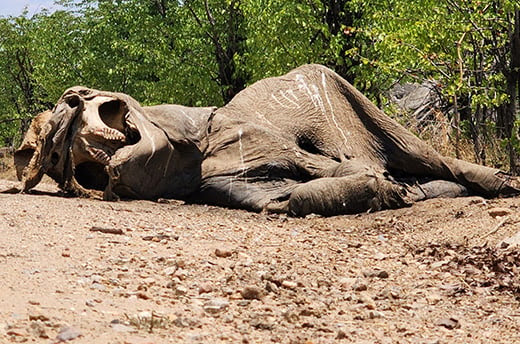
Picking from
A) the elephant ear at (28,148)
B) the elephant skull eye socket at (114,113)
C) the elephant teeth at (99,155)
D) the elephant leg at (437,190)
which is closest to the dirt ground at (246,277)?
the elephant teeth at (99,155)

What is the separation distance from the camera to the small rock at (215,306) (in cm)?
404

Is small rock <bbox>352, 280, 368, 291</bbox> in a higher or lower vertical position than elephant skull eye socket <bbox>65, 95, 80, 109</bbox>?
lower

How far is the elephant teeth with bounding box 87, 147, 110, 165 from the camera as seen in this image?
8.14 m

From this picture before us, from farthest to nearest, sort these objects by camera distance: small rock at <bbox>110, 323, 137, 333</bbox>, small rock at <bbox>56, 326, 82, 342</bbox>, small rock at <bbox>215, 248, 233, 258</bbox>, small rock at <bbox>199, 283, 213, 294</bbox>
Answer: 1. small rock at <bbox>215, 248, 233, 258</bbox>
2. small rock at <bbox>199, 283, 213, 294</bbox>
3. small rock at <bbox>110, 323, 137, 333</bbox>
4. small rock at <bbox>56, 326, 82, 342</bbox>

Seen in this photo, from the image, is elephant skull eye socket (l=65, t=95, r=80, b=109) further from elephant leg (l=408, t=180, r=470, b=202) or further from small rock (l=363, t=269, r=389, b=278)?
small rock (l=363, t=269, r=389, b=278)

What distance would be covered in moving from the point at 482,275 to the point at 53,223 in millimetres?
3324

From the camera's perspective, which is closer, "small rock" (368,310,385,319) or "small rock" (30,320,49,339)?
"small rock" (30,320,49,339)

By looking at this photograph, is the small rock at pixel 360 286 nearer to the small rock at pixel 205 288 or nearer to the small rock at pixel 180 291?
the small rock at pixel 205 288

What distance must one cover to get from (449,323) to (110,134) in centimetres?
504

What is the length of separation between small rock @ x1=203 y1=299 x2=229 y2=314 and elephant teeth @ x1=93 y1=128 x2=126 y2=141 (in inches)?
Answer: 167

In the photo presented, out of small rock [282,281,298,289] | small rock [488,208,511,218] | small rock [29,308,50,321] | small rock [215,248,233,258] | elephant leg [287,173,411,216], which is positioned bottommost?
elephant leg [287,173,411,216]

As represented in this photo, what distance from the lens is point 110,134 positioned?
8.20 meters

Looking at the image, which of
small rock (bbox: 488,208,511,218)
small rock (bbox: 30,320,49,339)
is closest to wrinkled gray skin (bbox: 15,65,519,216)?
small rock (bbox: 488,208,511,218)

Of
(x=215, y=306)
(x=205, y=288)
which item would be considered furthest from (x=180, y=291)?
(x=215, y=306)
